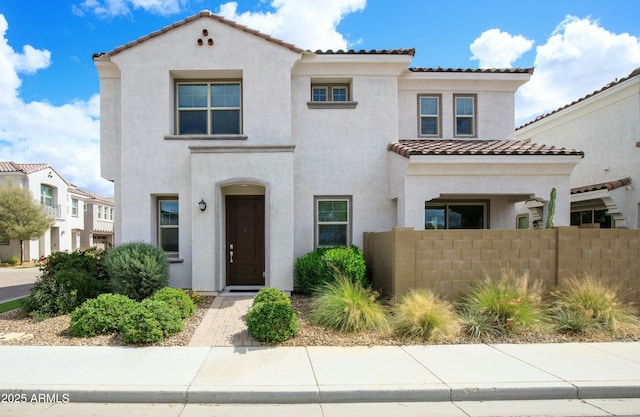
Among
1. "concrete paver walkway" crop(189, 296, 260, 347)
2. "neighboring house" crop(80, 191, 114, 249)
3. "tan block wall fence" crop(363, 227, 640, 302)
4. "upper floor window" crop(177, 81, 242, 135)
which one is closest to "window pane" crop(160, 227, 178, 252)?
"concrete paver walkway" crop(189, 296, 260, 347)

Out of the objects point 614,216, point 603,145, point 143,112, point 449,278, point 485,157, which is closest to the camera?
point 449,278

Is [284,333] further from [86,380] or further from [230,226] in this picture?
[230,226]

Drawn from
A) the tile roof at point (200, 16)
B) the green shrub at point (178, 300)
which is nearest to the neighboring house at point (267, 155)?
the tile roof at point (200, 16)

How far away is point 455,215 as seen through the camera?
11742 mm

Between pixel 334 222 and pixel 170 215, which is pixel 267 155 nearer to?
pixel 334 222

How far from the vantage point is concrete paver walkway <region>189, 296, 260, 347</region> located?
655 centimetres

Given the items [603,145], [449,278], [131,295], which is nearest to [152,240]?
[131,295]

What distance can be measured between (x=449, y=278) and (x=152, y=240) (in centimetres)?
798

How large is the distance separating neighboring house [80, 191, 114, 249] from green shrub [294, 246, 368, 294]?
36.3 m

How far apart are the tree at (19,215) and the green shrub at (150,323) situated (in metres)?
25.6

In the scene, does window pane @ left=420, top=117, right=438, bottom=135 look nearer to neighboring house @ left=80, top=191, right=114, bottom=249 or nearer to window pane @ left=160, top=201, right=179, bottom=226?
window pane @ left=160, top=201, right=179, bottom=226

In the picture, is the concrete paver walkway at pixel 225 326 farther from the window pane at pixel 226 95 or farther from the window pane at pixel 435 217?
the window pane at pixel 435 217

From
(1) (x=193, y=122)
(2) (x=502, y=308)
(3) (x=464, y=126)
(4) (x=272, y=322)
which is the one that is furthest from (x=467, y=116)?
(4) (x=272, y=322)

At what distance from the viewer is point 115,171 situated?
10578 millimetres
